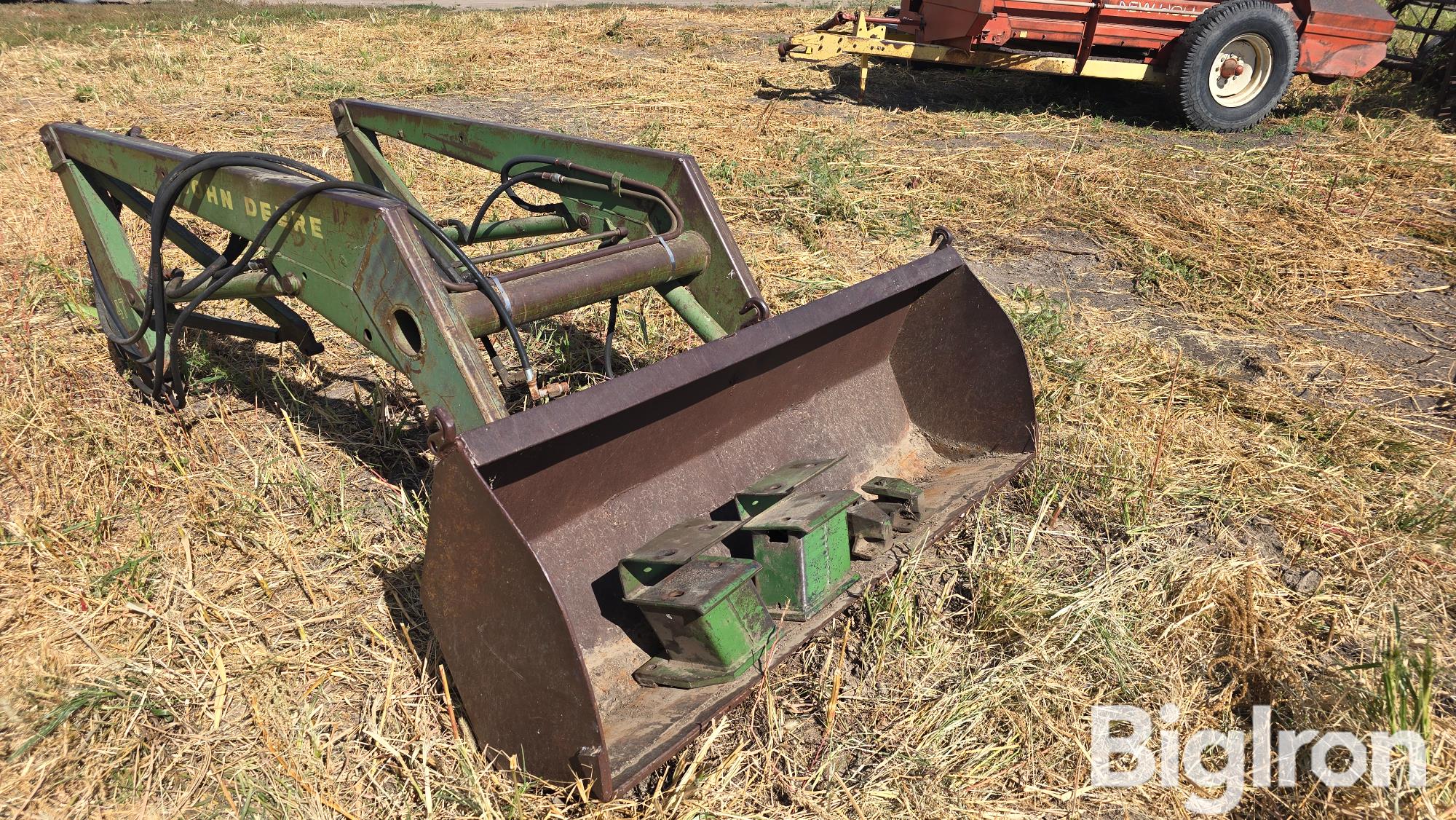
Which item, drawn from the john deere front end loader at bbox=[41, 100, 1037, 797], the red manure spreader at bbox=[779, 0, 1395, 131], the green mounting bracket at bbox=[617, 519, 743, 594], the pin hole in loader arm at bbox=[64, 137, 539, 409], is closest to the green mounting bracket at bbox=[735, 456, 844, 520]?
the john deere front end loader at bbox=[41, 100, 1037, 797]

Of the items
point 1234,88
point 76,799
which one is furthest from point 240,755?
point 1234,88

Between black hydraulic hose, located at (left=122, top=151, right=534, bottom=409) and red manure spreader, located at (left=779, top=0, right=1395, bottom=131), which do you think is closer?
black hydraulic hose, located at (left=122, top=151, right=534, bottom=409)

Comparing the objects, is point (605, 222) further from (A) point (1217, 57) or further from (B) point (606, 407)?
(A) point (1217, 57)

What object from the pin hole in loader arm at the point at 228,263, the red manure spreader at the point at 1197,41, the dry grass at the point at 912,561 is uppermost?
the red manure spreader at the point at 1197,41

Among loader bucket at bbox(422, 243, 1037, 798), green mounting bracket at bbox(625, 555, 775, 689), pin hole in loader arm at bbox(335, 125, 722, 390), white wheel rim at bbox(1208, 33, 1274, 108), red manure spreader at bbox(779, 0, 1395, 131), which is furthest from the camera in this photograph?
white wheel rim at bbox(1208, 33, 1274, 108)

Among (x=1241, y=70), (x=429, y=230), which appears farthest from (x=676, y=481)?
(x=1241, y=70)

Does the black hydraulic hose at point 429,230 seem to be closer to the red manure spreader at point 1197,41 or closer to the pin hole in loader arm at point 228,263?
the pin hole in loader arm at point 228,263

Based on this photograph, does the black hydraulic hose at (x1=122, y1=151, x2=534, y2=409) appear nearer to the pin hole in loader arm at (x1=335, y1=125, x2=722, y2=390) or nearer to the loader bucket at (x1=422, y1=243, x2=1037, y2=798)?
the pin hole in loader arm at (x1=335, y1=125, x2=722, y2=390)

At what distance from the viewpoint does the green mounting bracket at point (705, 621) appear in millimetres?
2162

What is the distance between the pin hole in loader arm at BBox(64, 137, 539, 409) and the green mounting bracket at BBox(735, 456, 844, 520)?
0.68m

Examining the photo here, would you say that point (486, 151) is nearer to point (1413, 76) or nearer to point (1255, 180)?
point (1255, 180)

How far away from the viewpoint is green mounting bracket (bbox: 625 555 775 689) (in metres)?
2.16

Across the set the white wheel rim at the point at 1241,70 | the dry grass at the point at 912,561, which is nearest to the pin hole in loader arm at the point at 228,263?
the dry grass at the point at 912,561

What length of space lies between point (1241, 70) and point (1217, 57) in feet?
1.09
